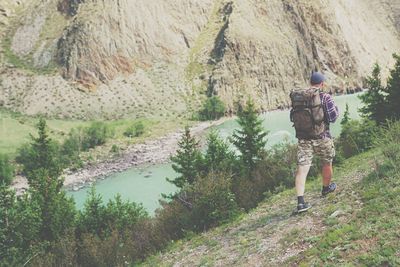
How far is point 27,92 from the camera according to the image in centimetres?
10325

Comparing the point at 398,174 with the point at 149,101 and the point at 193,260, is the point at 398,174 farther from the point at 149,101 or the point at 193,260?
the point at 149,101

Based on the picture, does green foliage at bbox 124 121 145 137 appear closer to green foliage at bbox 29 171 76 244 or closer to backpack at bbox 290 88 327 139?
green foliage at bbox 29 171 76 244

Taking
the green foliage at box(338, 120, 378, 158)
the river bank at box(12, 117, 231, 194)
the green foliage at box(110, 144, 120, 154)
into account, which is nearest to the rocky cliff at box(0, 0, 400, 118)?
the river bank at box(12, 117, 231, 194)

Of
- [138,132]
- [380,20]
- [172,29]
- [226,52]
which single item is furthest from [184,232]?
[380,20]

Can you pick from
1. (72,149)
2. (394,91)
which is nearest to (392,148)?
(394,91)

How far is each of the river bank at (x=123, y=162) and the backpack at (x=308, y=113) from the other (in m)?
46.0

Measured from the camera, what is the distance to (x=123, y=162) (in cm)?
6662

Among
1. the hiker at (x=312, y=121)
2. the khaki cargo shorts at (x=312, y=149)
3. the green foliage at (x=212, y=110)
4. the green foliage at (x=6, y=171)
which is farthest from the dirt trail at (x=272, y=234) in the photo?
the green foliage at (x=212, y=110)

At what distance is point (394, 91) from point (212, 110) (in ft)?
250

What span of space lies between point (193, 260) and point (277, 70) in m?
111

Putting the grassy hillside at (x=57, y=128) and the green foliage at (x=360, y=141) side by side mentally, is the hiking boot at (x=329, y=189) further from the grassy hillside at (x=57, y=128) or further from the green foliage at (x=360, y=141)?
the grassy hillside at (x=57, y=128)

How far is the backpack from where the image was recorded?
31.4 feet

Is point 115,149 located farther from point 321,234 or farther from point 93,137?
point 321,234

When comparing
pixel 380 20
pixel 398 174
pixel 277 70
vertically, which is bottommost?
pixel 398 174
